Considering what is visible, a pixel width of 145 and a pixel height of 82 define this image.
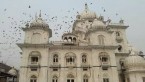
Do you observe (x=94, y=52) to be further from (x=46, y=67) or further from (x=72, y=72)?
(x=46, y=67)

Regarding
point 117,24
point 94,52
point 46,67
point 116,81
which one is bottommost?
point 116,81

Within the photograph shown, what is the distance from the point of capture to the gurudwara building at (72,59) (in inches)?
1581

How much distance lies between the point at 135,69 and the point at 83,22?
1928 cm

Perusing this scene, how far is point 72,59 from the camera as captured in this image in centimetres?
4191

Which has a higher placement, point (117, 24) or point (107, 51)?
point (117, 24)

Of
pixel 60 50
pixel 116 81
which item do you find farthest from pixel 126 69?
pixel 60 50

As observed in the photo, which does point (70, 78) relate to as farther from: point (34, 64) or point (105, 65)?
point (34, 64)

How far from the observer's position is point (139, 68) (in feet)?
140

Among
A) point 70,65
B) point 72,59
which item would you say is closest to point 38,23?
point 72,59

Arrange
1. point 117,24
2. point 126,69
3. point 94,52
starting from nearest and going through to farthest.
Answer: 1. point 94,52
2. point 126,69
3. point 117,24

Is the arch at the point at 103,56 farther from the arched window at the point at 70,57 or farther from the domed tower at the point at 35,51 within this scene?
the domed tower at the point at 35,51

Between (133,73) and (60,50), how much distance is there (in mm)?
14315

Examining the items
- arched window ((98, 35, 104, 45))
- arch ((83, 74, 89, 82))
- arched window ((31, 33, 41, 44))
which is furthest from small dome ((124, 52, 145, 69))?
arched window ((31, 33, 41, 44))

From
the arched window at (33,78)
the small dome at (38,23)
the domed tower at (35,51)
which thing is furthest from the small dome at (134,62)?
the arched window at (33,78)
